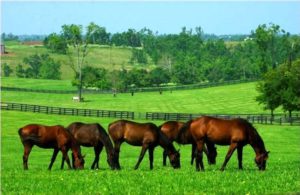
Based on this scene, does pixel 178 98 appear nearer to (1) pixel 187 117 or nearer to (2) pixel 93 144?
(1) pixel 187 117

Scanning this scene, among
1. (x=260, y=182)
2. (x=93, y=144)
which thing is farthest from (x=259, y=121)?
(x=260, y=182)

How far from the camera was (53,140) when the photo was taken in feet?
74.8

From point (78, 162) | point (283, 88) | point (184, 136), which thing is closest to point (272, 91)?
point (283, 88)

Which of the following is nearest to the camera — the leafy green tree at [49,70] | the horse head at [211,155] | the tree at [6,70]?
the horse head at [211,155]

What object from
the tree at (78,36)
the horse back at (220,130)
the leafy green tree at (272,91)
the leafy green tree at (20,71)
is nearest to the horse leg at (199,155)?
the horse back at (220,130)

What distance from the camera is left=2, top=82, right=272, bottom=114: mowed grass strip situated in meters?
93.6

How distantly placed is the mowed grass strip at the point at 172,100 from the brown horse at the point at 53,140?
6623 centimetres

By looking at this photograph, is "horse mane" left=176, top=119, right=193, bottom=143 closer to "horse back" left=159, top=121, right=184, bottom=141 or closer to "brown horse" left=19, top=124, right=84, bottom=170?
"brown horse" left=19, top=124, right=84, bottom=170

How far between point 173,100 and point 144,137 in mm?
83894

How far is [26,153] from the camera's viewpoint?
2314 centimetres

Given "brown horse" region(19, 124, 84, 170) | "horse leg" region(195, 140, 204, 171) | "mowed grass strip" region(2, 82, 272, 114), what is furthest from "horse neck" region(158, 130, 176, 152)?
"mowed grass strip" region(2, 82, 272, 114)

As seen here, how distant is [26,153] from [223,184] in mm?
8562

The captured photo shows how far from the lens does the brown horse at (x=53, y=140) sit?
74.7 ft

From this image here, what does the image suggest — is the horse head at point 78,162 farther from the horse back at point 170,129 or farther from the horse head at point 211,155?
the horse back at point 170,129
